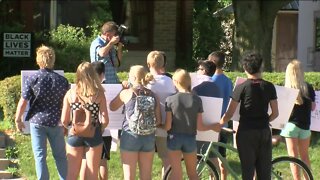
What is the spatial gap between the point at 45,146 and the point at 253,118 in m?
2.34

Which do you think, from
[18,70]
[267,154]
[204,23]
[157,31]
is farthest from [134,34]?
[267,154]

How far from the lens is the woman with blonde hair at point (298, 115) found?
8852 mm

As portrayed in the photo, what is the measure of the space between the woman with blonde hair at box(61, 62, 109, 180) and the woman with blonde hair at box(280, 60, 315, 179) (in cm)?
235

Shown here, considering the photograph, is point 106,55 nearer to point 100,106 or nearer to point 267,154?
point 100,106

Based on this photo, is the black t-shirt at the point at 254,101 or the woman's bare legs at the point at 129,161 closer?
the black t-shirt at the point at 254,101

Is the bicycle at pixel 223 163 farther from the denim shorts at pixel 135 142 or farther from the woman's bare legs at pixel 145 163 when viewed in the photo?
the denim shorts at pixel 135 142

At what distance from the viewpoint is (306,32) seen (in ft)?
83.0

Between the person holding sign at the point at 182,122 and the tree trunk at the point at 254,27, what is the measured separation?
→ 268 inches

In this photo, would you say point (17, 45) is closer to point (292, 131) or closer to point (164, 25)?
point (164, 25)

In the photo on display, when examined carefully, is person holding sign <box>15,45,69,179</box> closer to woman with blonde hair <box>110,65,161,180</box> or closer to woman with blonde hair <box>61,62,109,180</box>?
woman with blonde hair <box>61,62,109,180</box>

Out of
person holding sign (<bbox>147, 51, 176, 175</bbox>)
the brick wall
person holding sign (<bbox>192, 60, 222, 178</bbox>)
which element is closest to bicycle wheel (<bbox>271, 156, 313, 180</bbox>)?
person holding sign (<bbox>192, 60, 222, 178</bbox>)

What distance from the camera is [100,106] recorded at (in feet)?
26.0

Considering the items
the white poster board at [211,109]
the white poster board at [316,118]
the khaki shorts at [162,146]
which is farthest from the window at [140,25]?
the white poster board at [211,109]

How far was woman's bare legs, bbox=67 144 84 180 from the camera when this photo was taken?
26.2ft
